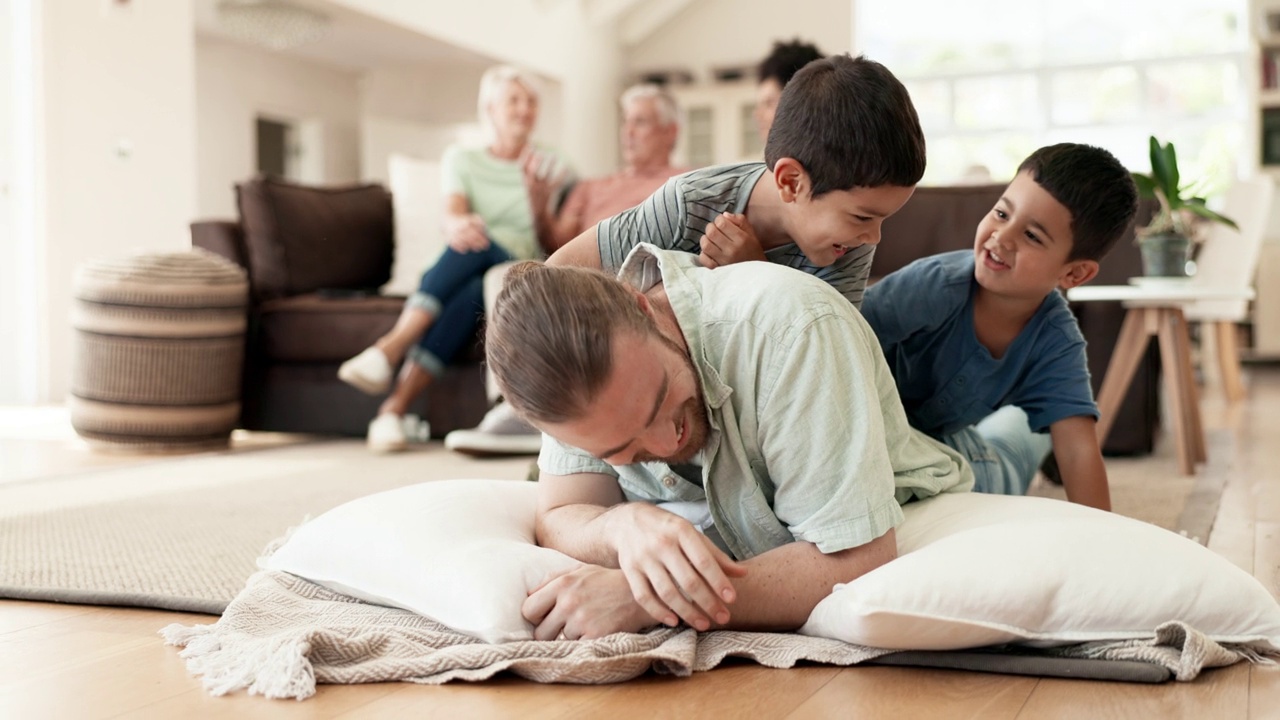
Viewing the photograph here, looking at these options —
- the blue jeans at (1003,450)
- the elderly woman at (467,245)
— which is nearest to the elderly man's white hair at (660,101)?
the elderly woman at (467,245)

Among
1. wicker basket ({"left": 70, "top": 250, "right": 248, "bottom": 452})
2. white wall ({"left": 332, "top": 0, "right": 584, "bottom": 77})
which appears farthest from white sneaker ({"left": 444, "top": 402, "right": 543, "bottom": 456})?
white wall ({"left": 332, "top": 0, "right": 584, "bottom": 77})

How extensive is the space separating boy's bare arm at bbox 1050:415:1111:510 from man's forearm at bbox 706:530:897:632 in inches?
25.7

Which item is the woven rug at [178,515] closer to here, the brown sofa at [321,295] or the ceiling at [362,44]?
the brown sofa at [321,295]

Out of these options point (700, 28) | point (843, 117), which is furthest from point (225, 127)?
point (843, 117)

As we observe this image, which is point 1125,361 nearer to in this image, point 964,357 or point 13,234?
point 964,357

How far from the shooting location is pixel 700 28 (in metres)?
9.75

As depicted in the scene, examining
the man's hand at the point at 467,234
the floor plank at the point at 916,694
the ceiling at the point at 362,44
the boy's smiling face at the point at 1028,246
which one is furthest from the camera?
the ceiling at the point at 362,44

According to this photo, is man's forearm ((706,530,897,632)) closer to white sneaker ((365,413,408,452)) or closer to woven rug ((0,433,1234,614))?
woven rug ((0,433,1234,614))

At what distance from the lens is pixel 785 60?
9.73 feet

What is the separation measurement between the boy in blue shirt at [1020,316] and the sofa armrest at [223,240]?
2695mm

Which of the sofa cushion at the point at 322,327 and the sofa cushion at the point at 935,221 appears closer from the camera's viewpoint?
the sofa cushion at the point at 935,221

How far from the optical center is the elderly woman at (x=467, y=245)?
3.57 metres

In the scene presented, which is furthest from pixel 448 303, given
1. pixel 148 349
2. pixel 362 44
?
pixel 362 44

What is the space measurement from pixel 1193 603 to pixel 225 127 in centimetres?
788
